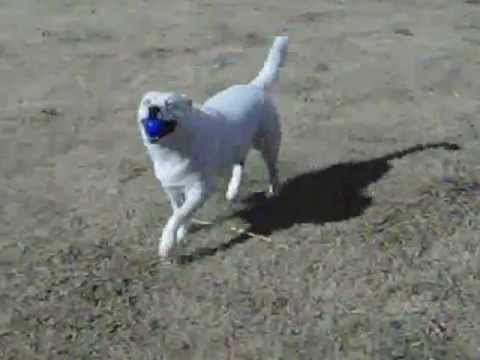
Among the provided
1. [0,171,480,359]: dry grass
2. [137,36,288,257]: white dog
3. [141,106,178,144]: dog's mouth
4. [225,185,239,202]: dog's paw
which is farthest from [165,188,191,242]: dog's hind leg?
[225,185,239,202]: dog's paw

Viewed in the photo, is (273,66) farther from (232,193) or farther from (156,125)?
(156,125)

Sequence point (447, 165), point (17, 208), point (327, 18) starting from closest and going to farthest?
point (17, 208), point (447, 165), point (327, 18)

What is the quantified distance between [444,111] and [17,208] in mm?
2188

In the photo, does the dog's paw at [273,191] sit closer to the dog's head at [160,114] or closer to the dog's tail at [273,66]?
the dog's tail at [273,66]

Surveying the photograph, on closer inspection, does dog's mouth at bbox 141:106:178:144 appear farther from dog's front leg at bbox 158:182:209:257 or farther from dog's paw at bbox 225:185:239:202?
dog's paw at bbox 225:185:239:202

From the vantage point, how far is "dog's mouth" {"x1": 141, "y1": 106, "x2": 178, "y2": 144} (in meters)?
2.88

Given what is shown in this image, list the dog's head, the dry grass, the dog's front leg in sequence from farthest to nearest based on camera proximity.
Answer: the dog's front leg, the dog's head, the dry grass

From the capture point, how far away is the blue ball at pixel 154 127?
2.88 meters

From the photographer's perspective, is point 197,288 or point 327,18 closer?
point 197,288

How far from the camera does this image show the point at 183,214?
3113mm

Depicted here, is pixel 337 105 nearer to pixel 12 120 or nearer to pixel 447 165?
pixel 447 165

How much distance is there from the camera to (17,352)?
8.86ft

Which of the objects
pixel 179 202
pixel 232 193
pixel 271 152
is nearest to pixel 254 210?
pixel 232 193

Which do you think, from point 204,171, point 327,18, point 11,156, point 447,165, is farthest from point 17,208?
point 327,18
